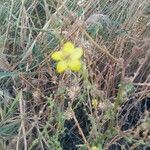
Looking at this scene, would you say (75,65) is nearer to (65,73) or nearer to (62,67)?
(62,67)

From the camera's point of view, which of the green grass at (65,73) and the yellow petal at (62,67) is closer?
the yellow petal at (62,67)

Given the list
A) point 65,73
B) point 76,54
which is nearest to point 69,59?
point 76,54

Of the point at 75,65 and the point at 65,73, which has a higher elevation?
the point at 75,65

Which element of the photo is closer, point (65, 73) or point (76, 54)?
point (76, 54)

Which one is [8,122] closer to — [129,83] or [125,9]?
[129,83]

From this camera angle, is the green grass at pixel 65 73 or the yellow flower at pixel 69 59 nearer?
the yellow flower at pixel 69 59

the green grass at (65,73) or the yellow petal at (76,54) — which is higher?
the yellow petal at (76,54)

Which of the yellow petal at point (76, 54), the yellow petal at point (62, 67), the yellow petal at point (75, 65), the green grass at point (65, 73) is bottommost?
the green grass at point (65, 73)

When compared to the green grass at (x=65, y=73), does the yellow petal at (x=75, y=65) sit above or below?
above
